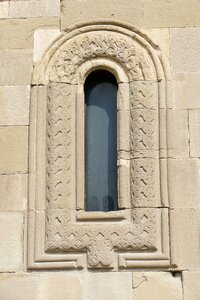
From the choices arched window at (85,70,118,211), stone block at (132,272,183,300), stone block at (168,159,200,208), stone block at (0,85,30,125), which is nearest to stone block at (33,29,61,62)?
stone block at (0,85,30,125)

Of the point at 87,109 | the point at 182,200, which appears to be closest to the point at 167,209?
the point at 182,200

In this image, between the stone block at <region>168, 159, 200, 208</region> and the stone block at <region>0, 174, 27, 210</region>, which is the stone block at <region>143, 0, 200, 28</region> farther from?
the stone block at <region>0, 174, 27, 210</region>

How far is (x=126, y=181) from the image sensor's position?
643 cm

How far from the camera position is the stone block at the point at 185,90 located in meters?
6.55

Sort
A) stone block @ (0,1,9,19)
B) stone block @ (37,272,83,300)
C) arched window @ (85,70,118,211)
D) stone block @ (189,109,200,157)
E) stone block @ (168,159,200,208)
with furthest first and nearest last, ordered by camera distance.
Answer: stone block @ (0,1,9,19)
arched window @ (85,70,118,211)
stone block @ (189,109,200,157)
stone block @ (168,159,200,208)
stone block @ (37,272,83,300)

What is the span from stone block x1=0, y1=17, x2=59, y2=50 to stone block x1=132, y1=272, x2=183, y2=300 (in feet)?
8.63

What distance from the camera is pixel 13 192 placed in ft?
21.2

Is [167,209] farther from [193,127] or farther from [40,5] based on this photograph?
[40,5]

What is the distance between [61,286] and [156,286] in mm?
891

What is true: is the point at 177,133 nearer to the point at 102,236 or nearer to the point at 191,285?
the point at 102,236

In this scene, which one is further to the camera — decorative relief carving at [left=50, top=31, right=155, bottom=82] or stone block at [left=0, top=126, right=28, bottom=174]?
A: decorative relief carving at [left=50, top=31, right=155, bottom=82]

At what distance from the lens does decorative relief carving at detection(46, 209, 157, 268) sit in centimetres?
622

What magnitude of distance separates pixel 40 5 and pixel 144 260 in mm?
2877

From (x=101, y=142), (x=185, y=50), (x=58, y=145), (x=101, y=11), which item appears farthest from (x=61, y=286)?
(x=101, y=11)
